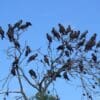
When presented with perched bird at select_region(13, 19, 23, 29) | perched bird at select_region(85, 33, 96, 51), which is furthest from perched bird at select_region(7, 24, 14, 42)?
perched bird at select_region(85, 33, 96, 51)

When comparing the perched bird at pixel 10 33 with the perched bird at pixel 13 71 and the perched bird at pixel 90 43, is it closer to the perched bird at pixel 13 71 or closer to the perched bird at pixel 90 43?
the perched bird at pixel 13 71

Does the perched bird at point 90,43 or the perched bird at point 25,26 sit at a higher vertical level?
the perched bird at point 25,26

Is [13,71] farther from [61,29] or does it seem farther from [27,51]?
[61,29]

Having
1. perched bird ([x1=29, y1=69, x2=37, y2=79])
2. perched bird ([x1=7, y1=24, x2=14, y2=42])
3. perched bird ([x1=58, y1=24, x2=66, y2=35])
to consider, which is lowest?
perched bird ([x1=29, y1=69, x2=37, y2=79])

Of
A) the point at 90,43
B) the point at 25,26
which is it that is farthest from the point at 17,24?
the point at 90,43

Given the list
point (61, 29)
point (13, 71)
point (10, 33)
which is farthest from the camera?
point (10, 33)

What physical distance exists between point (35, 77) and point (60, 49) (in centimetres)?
156

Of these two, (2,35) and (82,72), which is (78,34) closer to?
(82,72)

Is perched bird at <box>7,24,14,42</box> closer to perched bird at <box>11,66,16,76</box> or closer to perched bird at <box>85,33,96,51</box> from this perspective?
perched bird at <box>11,66,16,76</box>

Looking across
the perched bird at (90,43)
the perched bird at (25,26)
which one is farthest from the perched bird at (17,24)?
the perched bird at (90,43)

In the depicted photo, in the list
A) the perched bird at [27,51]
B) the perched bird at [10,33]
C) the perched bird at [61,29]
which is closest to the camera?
the perched bird at [61,29]

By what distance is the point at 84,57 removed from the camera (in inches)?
679

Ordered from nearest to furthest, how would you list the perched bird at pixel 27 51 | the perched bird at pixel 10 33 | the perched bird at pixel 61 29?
the perched bird at pixel 61 29 → the perched bird at pixel 10 33 → the perched bird at pixel 27 51

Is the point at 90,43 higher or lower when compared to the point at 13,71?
higher
